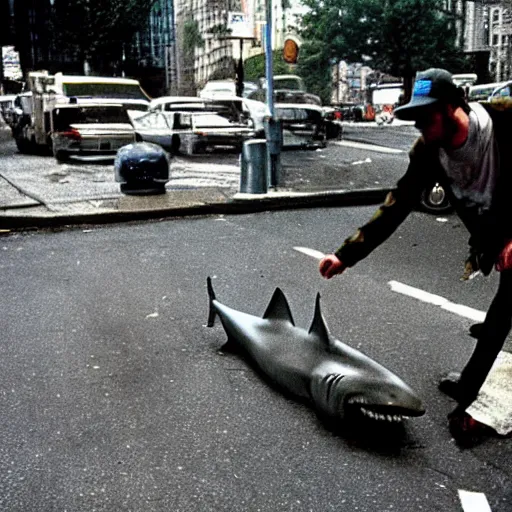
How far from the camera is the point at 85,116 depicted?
57.8 feet

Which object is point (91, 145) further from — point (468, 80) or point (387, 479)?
point (468, 80)

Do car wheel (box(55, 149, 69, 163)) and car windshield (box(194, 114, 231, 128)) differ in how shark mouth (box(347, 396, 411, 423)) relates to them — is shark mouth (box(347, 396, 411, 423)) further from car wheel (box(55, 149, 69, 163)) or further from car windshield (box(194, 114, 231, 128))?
car windshield (box(194, 114, 231, 128))

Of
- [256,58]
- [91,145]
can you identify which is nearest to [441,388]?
[91,145]

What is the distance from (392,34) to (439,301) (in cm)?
4767

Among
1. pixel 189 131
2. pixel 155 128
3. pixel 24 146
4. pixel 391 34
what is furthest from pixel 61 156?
pixel 391 34

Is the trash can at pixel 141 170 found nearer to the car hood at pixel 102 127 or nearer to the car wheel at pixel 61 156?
the car hood at pixel 102 127

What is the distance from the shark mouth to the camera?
133 inches

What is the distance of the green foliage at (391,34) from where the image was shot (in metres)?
49.5

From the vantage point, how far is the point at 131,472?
325cm

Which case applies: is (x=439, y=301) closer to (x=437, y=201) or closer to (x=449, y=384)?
(x=449, y=384)

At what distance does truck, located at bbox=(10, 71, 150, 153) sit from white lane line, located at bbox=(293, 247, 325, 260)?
37.1ft

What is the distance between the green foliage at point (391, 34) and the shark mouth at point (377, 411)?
4922 centimetres

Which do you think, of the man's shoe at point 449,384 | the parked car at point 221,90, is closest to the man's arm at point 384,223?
the man's shoe at point 449,384

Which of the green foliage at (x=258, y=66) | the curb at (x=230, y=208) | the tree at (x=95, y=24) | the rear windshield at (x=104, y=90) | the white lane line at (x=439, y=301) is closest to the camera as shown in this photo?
the white lane line at (x=439, y=301)
